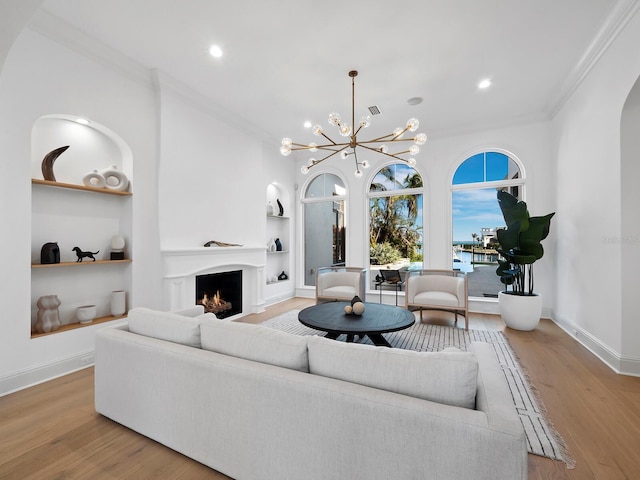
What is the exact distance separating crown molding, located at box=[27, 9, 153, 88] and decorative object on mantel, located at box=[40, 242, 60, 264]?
6.45 feet

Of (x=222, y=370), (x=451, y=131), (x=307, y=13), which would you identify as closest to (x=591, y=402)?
(x=222, y=370)

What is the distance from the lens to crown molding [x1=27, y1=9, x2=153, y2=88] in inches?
109

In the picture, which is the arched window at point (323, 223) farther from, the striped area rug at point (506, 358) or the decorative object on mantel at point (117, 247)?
the decorative object on mantel at point (117, 247)

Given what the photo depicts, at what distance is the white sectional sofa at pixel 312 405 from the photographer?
115 cm

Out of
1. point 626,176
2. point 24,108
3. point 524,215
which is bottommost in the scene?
point 524,215

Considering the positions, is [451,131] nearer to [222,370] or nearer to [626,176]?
[626,176]

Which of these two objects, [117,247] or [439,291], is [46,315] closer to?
[117,247]

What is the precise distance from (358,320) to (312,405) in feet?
6.21

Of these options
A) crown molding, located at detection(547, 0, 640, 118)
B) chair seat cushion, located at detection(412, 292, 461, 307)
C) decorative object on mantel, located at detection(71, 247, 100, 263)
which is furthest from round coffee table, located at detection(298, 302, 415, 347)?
crown molding, located at detection(547, 0, 640, 118)

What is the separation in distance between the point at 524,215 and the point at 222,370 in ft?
14.3

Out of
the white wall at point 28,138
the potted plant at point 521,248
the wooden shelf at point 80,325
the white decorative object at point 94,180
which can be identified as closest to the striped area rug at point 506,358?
the potted plant at point 521,248

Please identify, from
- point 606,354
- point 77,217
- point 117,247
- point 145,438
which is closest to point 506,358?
point 606,354

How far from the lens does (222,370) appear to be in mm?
1612

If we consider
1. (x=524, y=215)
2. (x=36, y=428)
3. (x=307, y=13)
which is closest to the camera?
(x=36, y=428)
